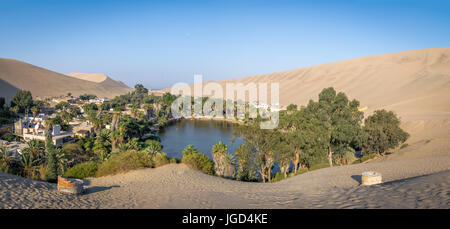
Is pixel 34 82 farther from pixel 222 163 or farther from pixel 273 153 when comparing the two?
pixel 273 153

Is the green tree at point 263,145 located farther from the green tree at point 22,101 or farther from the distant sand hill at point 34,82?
the distant sand hill at point 34,82

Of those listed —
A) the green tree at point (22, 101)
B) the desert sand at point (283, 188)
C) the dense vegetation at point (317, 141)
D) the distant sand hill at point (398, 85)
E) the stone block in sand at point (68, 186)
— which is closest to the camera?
the desert sand at point (283, 188)

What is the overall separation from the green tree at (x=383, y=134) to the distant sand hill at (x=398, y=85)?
6.92 ft

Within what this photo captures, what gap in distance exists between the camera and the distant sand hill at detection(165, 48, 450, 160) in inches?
1038

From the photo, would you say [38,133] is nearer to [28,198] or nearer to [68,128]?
[68,128]

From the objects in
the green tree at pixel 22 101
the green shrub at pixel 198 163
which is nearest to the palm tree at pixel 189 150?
the green shrub at pixel 198 163

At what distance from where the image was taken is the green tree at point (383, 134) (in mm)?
18688

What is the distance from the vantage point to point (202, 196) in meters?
8.59

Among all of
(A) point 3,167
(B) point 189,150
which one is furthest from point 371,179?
(A) point 3,167

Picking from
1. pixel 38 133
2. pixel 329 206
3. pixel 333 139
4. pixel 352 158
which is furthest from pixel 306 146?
pixel 38 133

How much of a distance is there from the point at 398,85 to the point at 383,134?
2086 inches

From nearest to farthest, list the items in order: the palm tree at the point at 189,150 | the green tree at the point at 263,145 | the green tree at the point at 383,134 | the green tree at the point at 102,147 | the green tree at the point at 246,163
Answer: the green tree at the point at 263,145 → the green tree at the point at 246,163 → the green tree at the point at 383,134 → the palm tree at the point at 189,150 → the green tree at the point at 102,147

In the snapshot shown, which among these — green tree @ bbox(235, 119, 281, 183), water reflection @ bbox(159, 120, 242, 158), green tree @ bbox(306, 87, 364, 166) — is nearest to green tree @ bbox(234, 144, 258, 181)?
green tree @ bbox(235, 119, 281, 183)
